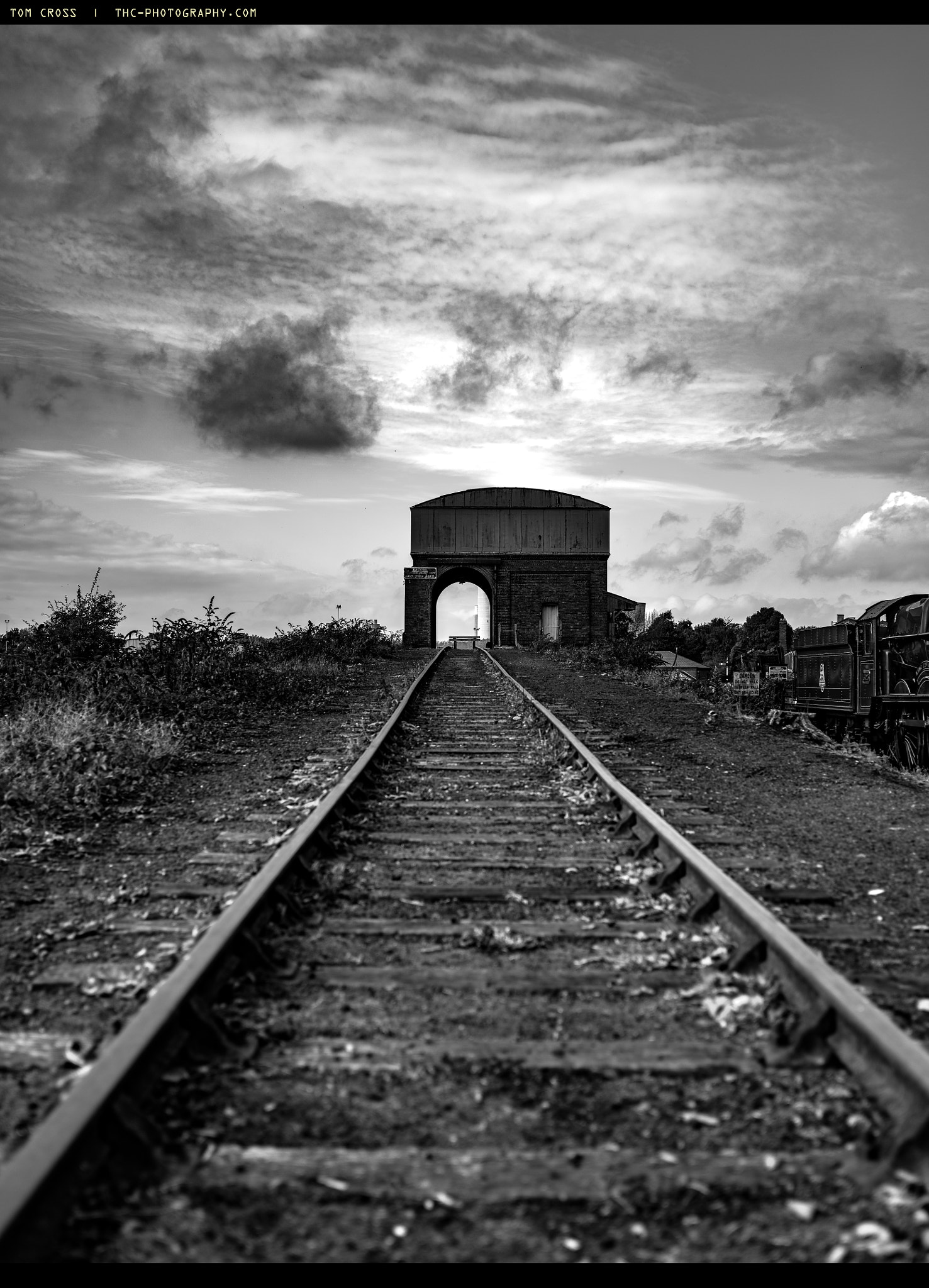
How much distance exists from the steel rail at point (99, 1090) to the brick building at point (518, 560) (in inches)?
1895

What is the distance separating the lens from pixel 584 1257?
228 centimetres

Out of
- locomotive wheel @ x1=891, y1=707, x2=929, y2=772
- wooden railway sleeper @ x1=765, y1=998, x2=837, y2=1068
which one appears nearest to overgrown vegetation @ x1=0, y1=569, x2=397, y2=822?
wooden railway sleeper @ x1=765, y1=998, x2=837, y2=1068

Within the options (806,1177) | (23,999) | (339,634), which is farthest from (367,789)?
(339,634)

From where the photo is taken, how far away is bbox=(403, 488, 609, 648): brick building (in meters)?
53.0

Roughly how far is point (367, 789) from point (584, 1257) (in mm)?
5770

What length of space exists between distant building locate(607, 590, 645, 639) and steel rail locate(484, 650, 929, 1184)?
4620 centimetres

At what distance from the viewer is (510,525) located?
5506 cm

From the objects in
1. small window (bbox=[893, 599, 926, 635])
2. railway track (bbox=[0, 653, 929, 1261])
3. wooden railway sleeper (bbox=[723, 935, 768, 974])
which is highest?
small window (bbox=[893, 599, 926, 635])

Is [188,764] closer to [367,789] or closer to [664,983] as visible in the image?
[367,789]

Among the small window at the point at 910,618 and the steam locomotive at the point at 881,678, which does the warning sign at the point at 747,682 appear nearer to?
the steam locomotive at the point at 881,678

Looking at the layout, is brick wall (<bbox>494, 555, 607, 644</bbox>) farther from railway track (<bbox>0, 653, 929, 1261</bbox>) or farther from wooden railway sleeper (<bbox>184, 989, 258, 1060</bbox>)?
wooden railway sleeper (<bbox>184, 989, 258, 1060</bbox>)

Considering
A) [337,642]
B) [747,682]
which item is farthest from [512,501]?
[747,682]

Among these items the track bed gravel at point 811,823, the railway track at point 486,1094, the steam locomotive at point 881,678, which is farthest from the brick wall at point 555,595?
the railway track at point 486,1094

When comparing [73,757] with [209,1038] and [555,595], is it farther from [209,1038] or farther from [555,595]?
[555,595]
